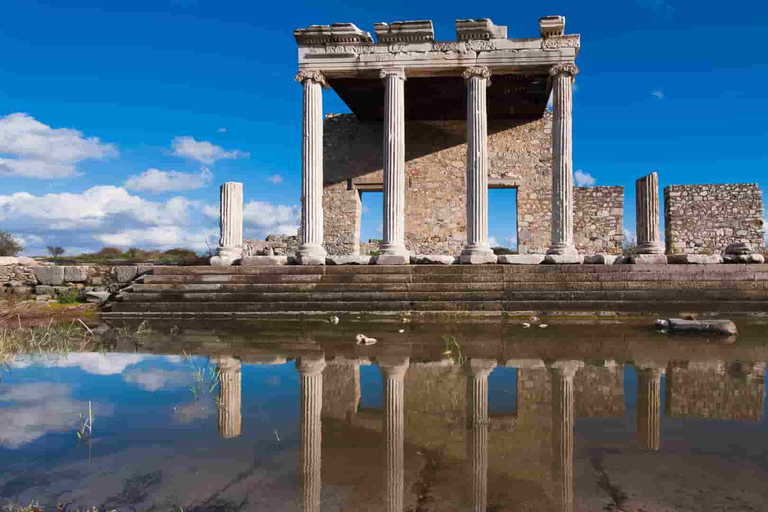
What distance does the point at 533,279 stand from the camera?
9445 millimetres

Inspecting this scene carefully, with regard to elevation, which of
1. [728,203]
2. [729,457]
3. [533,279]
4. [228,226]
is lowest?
[729,457]

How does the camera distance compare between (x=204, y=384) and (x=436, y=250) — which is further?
(x=436, y=250)

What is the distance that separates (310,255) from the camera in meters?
11.3

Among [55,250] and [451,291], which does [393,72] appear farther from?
[55,250]

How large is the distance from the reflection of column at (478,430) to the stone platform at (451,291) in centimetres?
407

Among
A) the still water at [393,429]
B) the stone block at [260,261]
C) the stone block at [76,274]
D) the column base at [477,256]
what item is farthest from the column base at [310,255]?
the still water at [393,429]

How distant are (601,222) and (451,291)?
34.0 ft

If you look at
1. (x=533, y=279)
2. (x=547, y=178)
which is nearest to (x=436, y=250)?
(x=547, y=178)

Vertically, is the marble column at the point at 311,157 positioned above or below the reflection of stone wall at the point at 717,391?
above

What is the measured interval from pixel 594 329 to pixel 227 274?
24.1ft

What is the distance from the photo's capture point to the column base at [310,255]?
36.6 ft

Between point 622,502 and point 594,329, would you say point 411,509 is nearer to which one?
point 622,502

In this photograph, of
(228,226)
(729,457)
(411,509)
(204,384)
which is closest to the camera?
(411,509)

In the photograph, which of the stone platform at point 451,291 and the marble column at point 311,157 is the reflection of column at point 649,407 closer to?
the stone platform at point 451,291
